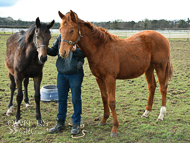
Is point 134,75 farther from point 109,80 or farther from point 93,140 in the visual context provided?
point 93,140

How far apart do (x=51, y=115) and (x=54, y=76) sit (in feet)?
11.5

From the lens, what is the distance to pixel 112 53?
359 cm

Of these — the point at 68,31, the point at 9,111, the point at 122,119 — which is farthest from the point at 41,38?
the point at 122,119

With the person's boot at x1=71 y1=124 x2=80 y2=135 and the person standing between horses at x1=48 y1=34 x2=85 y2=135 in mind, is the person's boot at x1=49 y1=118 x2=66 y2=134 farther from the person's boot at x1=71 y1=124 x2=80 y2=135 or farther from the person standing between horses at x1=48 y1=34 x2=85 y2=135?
the person's boot at x1=71 y1=124 x2=80 y2=135

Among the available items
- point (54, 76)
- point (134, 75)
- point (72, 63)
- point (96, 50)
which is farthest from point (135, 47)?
point (54, 76)

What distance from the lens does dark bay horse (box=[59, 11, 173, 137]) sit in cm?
310

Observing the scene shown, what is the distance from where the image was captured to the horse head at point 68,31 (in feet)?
9.78

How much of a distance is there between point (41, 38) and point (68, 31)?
0.74 metres

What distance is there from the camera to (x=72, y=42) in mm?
3111

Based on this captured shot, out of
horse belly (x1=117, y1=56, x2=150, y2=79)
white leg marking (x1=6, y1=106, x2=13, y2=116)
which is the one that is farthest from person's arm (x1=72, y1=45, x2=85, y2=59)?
white leg marking (x1=6, y1=106, x2=13, y2=116)

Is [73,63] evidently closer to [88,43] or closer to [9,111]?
[88,43]

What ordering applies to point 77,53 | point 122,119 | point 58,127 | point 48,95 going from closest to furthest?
Answer: point 77,53, point 58,127, point 122,119, point 48,95

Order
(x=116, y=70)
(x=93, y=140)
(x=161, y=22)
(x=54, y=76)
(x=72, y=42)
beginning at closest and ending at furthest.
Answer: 1. (x=72, y=42)
2. (x=93, y=140)
3. (x=116, y=70)
4. (x=54, y=76)
5. (x=161, y=22)

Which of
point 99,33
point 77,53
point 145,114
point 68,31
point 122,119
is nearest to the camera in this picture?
point 68,31
